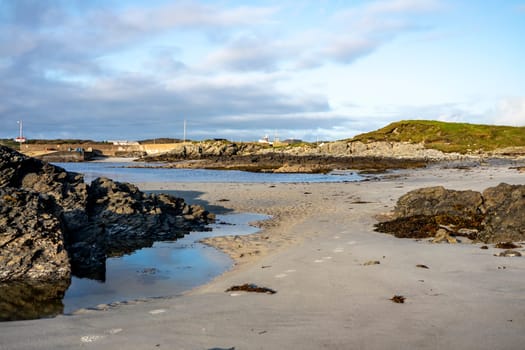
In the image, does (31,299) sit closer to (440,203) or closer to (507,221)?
(507,221)

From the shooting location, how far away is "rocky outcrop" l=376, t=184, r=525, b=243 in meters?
10.0

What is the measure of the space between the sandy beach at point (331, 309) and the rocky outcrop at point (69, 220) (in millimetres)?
2189

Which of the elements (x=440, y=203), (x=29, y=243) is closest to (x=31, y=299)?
(x=29, y=243)

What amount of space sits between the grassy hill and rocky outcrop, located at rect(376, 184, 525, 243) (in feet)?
231

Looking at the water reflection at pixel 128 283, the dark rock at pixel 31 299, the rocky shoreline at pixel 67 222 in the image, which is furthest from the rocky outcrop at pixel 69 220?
the water reflection at pixel 128 283

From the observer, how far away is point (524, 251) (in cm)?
859

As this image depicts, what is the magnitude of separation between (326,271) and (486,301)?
2771mm

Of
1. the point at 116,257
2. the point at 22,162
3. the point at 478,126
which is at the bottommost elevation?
the point at 116,257

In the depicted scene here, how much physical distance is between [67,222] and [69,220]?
0.11 m

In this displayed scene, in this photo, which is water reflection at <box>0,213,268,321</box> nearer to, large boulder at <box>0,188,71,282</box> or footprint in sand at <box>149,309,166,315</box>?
large boulder at <box>0,188,71,282</box>

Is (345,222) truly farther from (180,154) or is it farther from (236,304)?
(180,154)

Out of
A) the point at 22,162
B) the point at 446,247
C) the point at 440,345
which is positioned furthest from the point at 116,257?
the point at 440,345

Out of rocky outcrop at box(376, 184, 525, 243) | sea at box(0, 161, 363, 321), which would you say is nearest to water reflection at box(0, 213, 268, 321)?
sea at box(0, 161, 363, 321)

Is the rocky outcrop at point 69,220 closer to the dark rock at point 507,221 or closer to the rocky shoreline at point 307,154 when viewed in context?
the dark rock at point 507,221
